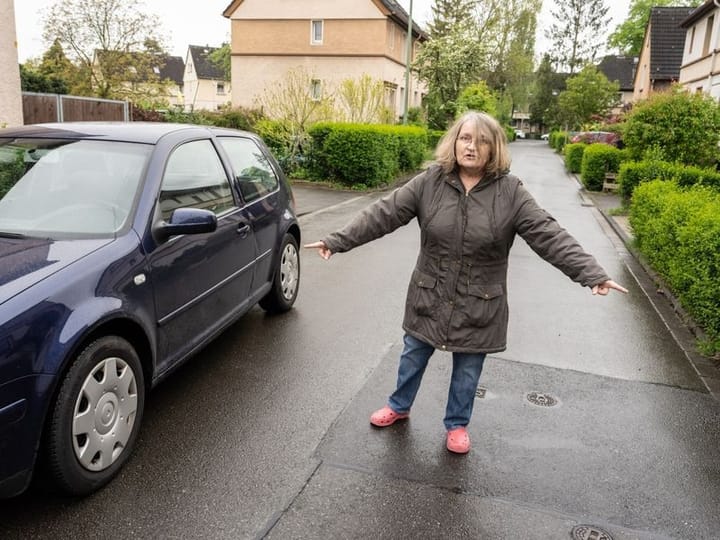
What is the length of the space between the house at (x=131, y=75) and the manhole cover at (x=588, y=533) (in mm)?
29629

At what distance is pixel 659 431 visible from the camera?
4.00 m

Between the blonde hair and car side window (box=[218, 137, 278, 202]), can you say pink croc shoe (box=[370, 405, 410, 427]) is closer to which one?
the blonde hair

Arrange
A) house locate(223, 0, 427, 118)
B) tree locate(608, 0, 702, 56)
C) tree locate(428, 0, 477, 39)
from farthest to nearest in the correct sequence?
Answer: tree locate(608, 0, 702, 56) < tree locate(428, 0, 477, 39) < house locate(223, 0, 427, 118)

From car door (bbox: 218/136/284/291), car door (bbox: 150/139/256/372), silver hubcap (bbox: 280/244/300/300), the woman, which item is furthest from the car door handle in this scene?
the woman

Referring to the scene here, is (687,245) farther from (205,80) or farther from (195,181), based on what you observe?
(205,80)

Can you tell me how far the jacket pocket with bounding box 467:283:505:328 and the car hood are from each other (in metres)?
1.92

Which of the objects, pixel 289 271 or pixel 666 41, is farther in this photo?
pixel 666 41

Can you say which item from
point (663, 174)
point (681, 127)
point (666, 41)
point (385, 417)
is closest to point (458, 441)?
point (385, 417)

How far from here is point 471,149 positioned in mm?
3293

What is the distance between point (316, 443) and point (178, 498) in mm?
857

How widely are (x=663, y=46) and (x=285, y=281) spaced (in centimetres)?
4244

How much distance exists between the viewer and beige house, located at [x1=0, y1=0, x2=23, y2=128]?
1095 centimetres

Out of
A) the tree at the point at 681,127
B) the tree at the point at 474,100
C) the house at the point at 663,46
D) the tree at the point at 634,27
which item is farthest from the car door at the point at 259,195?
the tree at the point at 634,27

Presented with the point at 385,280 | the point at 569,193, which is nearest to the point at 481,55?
the point at 569,193
